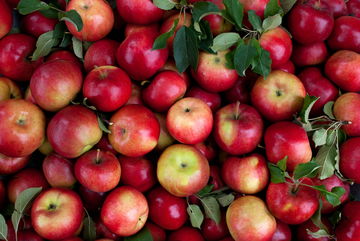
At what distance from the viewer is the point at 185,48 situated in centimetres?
121

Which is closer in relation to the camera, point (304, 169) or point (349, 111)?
point (304, 169)

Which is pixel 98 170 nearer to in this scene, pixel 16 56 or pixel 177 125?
pixel 177 125

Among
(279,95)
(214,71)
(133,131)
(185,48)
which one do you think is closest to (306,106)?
(279,95)

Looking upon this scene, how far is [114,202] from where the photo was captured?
1.17m

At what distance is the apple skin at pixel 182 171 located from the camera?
118 centimetres

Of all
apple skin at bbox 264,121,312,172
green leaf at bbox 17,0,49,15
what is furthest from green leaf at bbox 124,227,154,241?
green leaf at bbox 17,0,49,15

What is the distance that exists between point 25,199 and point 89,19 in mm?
616

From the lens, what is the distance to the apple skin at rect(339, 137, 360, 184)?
1240 millimetres

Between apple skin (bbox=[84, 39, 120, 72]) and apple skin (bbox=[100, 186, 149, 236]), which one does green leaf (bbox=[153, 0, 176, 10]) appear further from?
apple skin (bbox=[100, 186, 149, 236])

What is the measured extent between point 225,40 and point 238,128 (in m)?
0.29

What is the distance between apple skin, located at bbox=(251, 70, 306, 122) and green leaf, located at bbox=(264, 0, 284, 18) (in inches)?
7.9

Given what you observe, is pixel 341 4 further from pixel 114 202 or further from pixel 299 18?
pixel 114 202

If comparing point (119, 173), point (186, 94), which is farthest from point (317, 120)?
point (119, 173)

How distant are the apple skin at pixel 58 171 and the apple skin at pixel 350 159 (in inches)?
35.8
